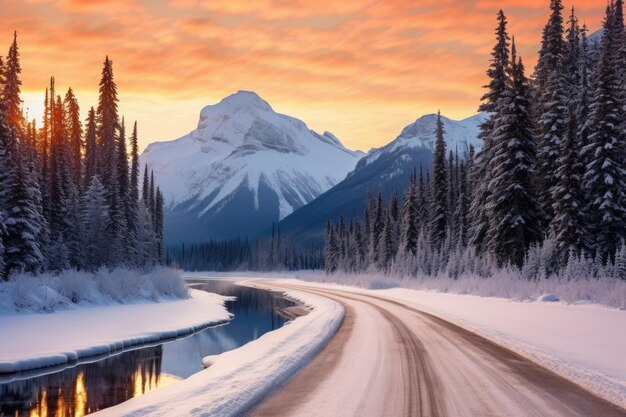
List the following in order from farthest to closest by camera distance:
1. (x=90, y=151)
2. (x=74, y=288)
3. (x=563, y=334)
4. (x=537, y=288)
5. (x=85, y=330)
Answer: (x=90, y=151) → (x=74, y=288) → (x=537, y=288) → (x=85, y=330) → (x=563, y=334)

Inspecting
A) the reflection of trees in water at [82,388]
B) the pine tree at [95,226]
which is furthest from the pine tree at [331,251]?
the reflection of trees in water at [82,388]

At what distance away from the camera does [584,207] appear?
3747 cm

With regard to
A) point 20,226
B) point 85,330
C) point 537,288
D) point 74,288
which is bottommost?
point 85,330

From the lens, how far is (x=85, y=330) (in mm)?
23000

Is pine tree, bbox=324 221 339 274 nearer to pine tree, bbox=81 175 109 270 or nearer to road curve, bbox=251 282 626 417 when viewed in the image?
pine tree, bbox=81 175 109 270

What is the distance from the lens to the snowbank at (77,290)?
27.2 m

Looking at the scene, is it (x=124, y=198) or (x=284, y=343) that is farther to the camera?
(x=124, y=198)

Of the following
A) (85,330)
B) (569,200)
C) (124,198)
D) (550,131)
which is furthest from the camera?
(124,198)

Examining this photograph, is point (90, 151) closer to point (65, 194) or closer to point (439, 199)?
point (65, 194)

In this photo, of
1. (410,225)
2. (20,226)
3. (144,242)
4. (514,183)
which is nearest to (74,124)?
(144,242)

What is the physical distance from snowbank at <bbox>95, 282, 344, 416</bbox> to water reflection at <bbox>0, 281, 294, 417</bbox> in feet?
4.79

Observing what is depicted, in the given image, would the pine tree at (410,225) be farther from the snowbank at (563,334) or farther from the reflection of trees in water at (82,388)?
the reflection of trees in water at (82,388)

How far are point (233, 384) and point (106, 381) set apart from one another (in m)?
5.54

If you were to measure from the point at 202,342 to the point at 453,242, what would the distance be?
46.1m
